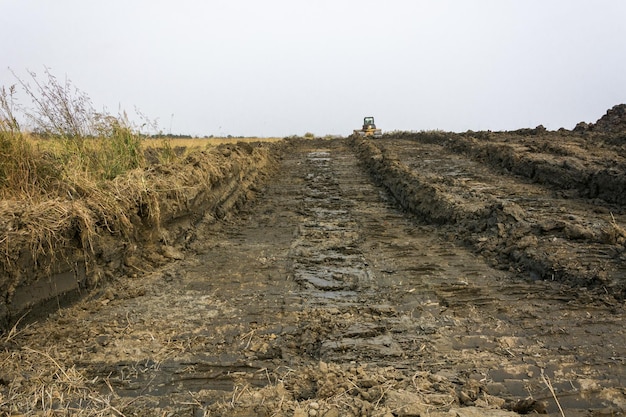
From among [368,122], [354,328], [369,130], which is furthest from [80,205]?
[368,122]

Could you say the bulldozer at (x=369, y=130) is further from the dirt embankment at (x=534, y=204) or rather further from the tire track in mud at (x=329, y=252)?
the tire track in mud at (x=329, y=252)

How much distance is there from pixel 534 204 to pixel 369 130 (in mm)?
26880

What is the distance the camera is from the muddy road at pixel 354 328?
305cm

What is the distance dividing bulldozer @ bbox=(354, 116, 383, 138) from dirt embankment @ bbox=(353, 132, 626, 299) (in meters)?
18.7

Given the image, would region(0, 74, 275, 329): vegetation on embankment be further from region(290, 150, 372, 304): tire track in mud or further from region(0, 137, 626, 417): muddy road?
region(290, 150, 372, 304): tire track in mud

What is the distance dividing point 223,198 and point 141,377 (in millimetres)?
5924

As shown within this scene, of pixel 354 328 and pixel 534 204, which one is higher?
pixel 534 204

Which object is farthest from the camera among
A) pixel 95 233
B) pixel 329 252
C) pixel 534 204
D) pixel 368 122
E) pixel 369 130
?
pixel 368 122

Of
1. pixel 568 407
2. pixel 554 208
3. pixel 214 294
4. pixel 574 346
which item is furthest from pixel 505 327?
pixel 554 208

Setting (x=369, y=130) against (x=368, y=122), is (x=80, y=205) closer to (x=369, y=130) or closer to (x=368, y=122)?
(x=369, y=130)

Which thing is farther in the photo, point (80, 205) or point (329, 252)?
point (329, 252)

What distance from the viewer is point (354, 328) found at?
166 inches

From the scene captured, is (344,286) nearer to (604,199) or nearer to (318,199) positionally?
(318,199)

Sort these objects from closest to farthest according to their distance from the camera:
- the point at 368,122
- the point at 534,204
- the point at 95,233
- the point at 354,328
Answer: the point at 354,328 → the point at 95,233 → the point at 534,204 → the point at 368,122
